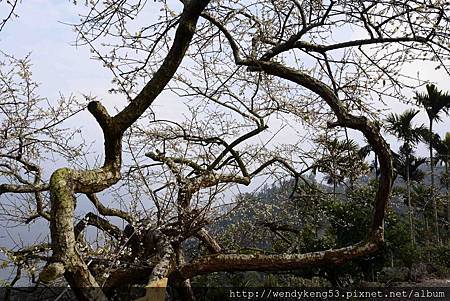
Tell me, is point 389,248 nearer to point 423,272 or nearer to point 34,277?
point 423,272

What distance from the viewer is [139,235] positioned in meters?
3.16

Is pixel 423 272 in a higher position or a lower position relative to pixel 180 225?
lower

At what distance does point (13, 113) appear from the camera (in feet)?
14.6

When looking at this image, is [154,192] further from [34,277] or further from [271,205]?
[271,205]

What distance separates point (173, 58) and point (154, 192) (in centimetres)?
115

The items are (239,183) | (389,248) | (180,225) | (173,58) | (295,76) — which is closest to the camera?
(173,58)

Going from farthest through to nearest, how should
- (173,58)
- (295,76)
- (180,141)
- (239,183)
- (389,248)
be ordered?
(389,248) < (180,141) < (239,183) < (295,76) < (173,58)

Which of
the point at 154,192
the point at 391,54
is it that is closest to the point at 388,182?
the point at 391,54

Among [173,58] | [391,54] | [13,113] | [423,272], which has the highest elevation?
[13,113]

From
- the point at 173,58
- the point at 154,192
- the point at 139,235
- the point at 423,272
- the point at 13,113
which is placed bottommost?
the point at 423,272

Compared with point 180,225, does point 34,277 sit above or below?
below

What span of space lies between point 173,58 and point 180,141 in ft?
8.54

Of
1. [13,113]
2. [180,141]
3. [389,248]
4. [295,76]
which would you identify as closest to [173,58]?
[295,76]

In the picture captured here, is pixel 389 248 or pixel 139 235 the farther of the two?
pixel 389 248
